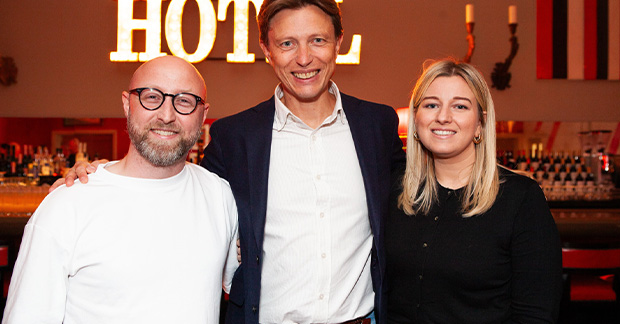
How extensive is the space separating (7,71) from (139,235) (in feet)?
15.3

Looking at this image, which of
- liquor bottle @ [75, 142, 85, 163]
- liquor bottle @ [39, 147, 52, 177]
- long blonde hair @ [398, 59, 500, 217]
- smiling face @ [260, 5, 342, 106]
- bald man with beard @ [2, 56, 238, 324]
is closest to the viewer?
bald man with beard @ [2, 56, 238, 324]

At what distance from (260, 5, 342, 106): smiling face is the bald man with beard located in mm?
386

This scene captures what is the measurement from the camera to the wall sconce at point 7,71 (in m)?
5.00

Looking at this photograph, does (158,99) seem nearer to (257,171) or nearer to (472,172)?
(257,171)

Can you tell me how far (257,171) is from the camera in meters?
1.77

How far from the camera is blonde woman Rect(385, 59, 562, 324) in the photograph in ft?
5.18

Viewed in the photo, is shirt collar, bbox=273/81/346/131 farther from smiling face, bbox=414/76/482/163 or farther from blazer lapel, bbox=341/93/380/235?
smiling face, bbox=414/76/482/163

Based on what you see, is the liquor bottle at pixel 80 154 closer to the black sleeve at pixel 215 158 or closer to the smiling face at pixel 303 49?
the black sleeve at pixel 215 158

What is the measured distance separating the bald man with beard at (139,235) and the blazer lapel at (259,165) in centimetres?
13

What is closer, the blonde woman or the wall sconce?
the blonde woman

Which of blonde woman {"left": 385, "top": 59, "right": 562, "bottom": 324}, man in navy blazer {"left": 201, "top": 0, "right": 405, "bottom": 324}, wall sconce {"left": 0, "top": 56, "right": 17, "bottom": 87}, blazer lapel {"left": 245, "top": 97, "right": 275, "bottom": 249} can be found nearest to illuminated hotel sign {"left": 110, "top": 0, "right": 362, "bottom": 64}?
wall sconce {"left": 0, "top": 56, "right": 17, "bottom": 87}

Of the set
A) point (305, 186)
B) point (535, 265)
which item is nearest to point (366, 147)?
point (305, 186)

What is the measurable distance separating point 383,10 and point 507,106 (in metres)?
1.77

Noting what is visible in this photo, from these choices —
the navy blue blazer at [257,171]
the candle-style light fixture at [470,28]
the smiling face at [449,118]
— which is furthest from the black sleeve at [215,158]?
the candle-style light fixture at [470,28]
